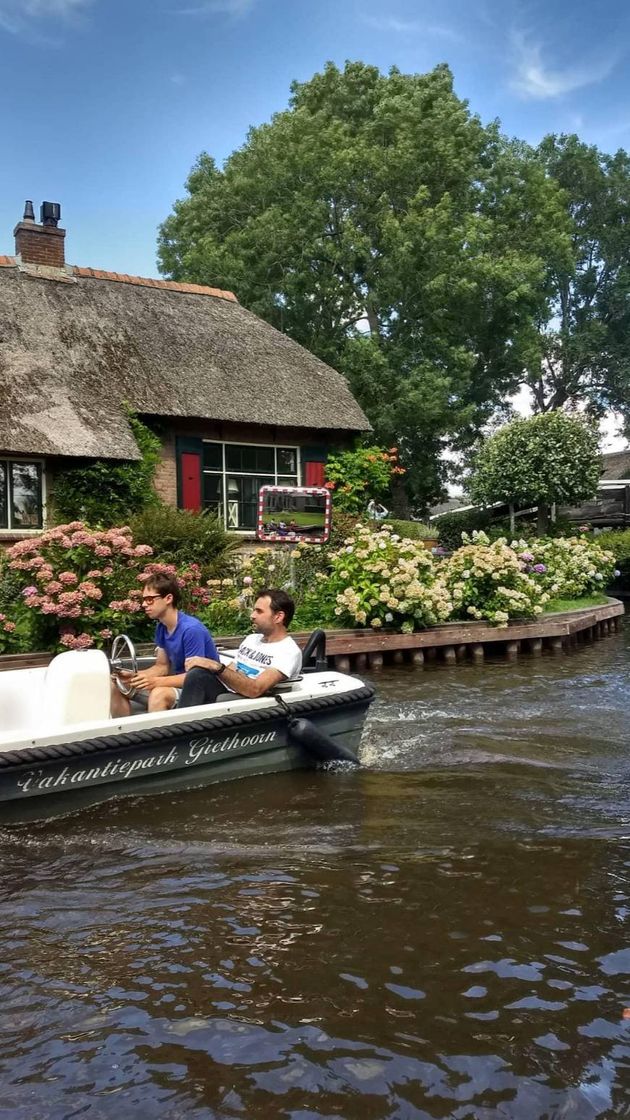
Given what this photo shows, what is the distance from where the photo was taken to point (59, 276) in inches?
778

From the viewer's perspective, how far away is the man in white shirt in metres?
6.17

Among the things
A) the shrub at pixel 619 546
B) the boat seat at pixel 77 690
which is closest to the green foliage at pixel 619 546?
the shrub at pixel 619 546

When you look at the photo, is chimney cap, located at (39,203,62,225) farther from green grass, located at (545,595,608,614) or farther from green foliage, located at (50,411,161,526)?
green grass, located at (545,595,608,614)

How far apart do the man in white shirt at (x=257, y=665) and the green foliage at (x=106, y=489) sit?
981 centimetres

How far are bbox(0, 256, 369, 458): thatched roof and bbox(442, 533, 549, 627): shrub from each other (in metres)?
5.85

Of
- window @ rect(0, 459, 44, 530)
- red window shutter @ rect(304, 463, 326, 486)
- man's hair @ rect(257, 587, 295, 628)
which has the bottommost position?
man's hair @ rect(257, 587, 295, 628)

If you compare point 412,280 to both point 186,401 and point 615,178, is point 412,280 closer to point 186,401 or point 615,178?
point 186,401

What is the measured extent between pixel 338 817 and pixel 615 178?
38.3 m

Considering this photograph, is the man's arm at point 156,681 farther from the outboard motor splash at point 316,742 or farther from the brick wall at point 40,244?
the brick wall at point 40,244

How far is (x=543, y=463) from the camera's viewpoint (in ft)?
69.7

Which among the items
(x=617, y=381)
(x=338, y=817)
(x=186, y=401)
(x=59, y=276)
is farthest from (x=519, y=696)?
(x=617, y=381)

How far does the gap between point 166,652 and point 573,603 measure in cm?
1187

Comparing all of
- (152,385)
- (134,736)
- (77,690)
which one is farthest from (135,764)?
(152,385)

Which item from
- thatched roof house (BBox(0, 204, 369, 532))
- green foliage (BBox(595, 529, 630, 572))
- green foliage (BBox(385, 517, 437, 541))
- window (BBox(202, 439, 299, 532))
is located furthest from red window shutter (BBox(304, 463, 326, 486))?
green foliage (BBox(595, 529, 630, 572))
